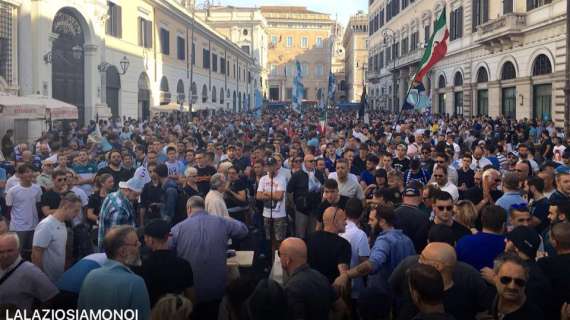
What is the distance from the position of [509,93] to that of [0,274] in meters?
28.4

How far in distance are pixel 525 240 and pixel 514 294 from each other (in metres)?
0.99

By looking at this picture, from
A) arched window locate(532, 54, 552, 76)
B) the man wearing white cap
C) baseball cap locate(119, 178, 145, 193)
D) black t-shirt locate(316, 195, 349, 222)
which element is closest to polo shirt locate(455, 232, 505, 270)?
black t-shirt locate(316, 195, 349, 222)

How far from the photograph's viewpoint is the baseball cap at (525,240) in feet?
14.9

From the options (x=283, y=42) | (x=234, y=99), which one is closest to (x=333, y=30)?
(x=283, y=42)

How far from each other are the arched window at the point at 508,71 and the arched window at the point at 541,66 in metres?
2.09

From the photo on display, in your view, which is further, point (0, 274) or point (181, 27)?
point (181, 27)

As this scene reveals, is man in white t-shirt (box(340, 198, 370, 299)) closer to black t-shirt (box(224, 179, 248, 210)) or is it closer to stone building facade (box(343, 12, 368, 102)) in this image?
black t-shirt (box(224, 179, 248, 210))

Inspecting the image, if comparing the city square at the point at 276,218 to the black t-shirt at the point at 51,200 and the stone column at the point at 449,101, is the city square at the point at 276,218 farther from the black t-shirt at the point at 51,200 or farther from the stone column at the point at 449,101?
the stone column at the point at 449,101

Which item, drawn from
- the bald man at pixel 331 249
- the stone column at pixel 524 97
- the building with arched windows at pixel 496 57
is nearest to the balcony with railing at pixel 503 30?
the building with arched windows at pixel 496 57

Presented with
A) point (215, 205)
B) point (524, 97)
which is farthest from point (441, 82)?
point (215, 205)

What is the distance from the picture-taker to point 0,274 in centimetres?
448

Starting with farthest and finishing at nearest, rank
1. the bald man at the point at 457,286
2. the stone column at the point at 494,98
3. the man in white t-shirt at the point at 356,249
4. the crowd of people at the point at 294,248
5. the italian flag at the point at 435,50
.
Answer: the stone column at the point at 494,98
the italian flag at the point at 435,50
the man in white t-shirt at the point at 356,249
the bald man at the point at 457,286
the crowd of people at the point at 294,248

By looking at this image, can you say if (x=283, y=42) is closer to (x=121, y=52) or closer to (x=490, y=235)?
(x=121, y=52)

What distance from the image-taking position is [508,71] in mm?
29250
